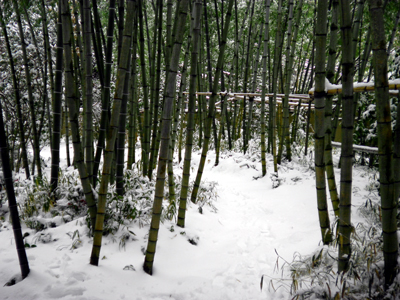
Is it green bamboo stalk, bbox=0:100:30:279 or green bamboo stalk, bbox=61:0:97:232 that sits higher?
green bamboo stalk, bbox=61:0:97:232

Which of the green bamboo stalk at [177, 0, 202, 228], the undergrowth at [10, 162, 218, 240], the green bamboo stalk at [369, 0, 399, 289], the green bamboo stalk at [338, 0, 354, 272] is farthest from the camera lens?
the undergrowth at [10, 162, 218, 240]

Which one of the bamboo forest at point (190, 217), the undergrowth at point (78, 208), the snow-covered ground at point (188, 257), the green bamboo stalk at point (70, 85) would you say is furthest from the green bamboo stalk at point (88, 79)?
the snow-covered ground at point (188, 257)

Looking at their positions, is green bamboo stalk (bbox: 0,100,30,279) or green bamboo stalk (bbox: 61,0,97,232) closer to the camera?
green bamboo stalk (bbox: 0,100,30,279)

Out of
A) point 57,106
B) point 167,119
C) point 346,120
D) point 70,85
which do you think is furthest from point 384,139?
point 57,106

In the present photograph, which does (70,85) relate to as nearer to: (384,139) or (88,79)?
(88,79)

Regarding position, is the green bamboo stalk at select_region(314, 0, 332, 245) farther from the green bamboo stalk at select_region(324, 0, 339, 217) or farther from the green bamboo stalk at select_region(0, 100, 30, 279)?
the green bamboo stalk at select_region(0, 100, 30, 279)

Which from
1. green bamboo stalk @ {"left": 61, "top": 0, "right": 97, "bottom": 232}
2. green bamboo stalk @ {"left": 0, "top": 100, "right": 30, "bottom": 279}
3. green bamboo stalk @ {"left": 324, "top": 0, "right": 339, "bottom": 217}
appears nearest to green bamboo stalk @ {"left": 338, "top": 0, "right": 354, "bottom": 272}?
green bamboo stalk @ {"left": 324, "top": 0, "right": 339, "bottom": 217}

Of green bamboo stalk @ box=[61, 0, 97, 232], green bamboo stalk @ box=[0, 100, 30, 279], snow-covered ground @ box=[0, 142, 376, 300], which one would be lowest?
snow-covered ground @ box=[0, 142, 376, 300]

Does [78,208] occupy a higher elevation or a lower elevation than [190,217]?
higher

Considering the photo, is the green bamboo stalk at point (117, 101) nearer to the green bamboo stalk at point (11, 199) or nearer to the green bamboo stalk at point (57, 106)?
the green bamboo stalk at point (11, 199)

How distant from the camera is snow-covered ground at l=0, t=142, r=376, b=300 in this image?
1.28 m

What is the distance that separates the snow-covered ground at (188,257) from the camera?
50.5 inches

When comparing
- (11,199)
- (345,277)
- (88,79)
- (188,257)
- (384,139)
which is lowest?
(188,257)

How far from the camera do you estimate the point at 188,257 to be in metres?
1.78
